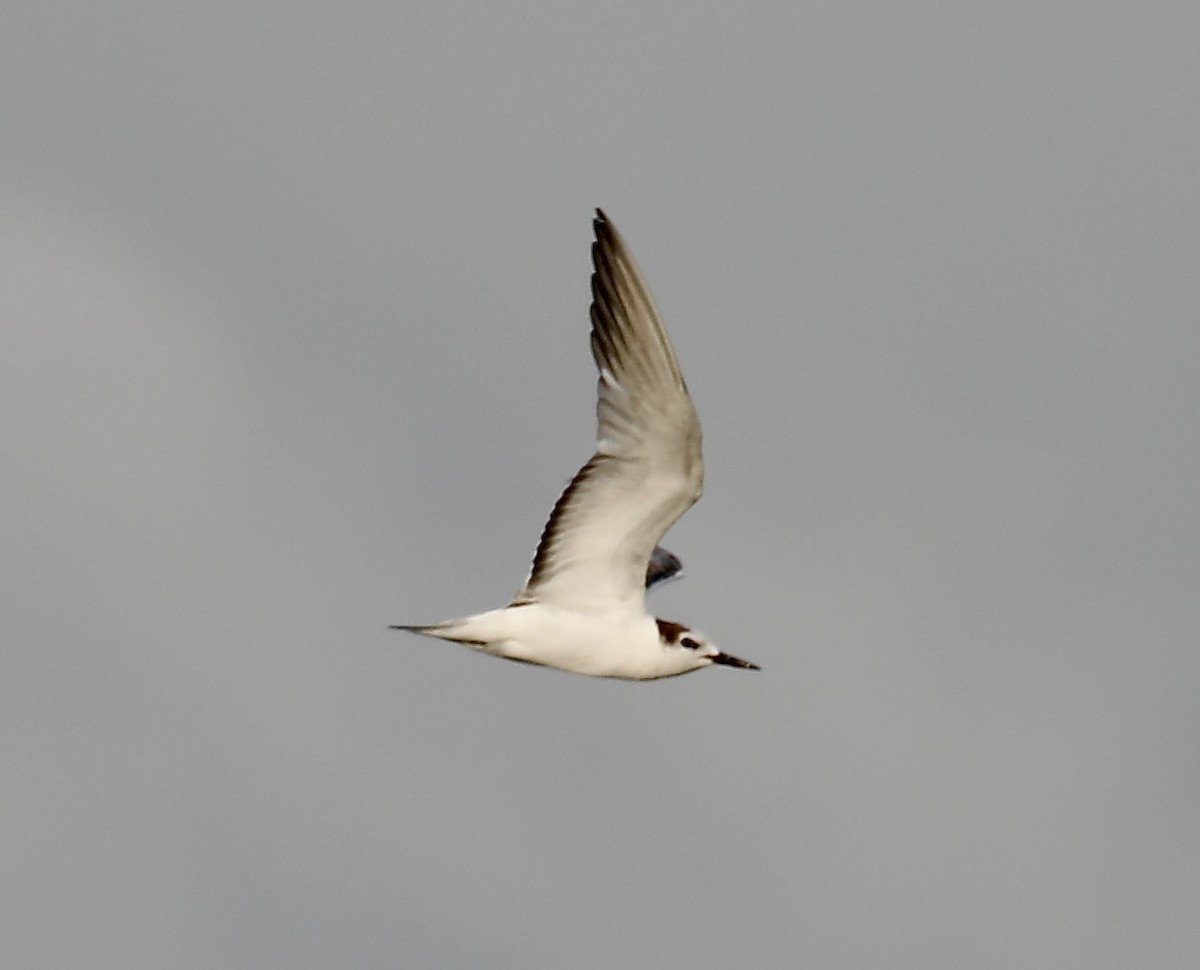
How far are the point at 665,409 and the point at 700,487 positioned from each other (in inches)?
39.9

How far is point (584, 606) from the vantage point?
28125 mm

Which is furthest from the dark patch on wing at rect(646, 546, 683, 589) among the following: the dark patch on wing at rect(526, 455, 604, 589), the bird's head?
the dark patch on wing at rect(526, 455, 604, 589)

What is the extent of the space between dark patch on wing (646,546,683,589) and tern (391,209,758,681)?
97.4 inches

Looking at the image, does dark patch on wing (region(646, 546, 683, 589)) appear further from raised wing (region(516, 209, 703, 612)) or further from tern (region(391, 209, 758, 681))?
raised wing (region(516, 209, 703, 612))

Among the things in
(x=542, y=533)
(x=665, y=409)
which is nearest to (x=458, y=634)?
(x=542, y=533)

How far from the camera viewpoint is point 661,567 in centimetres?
3200

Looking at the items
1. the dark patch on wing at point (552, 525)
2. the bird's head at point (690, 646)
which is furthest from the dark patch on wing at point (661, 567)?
the dark patch on wing at point (552, 525)

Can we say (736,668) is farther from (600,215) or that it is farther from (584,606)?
(600,215)

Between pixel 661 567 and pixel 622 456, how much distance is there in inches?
206

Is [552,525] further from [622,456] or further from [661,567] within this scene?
[661,567]

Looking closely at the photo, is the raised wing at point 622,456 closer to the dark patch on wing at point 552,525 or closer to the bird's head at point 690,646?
the dark patch on wing at point 552,525

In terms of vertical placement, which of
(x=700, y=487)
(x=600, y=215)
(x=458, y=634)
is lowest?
(x=458, y=634)

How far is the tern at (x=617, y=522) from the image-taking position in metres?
26.6

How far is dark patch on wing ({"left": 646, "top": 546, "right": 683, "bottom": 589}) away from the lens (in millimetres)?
31609
